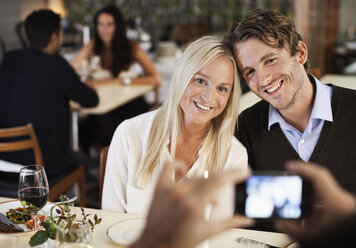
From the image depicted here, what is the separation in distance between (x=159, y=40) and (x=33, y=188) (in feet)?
26.8

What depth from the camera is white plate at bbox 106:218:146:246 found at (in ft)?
4.65

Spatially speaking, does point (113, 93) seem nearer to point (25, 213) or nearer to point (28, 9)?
point (25, 213)

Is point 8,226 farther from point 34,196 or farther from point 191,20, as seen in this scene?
point 191,20

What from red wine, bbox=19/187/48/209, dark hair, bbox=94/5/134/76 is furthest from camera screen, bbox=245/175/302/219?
dark hair, bbox=94/5/134/76

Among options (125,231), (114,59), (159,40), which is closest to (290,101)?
(125,231)

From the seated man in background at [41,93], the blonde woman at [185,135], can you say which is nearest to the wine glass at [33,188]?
the blonde woman at [185,135]

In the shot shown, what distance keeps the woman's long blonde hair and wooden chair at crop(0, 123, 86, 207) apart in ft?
3.31

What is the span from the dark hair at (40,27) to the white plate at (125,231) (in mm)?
1927

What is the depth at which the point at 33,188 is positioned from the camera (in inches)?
58.3

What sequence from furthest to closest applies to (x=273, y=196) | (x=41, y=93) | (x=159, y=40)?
(x=159, y=40) < (x=41, y=93) < (x=273, y=196)

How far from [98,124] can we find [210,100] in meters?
2.74

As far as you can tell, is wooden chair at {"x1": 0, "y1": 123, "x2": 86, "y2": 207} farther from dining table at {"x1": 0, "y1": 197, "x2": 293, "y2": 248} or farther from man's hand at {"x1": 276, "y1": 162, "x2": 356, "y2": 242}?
man's hand at {"x1": 276, "y1": 162, "x2": 356, "y2": 242}

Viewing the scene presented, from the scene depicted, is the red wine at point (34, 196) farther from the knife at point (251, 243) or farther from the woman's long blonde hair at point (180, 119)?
the knife at point (251, 243)

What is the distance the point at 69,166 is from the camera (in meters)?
3.11
